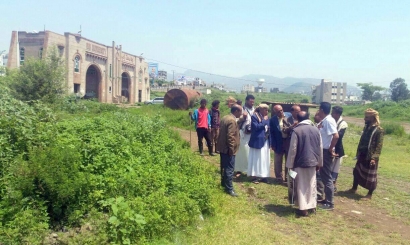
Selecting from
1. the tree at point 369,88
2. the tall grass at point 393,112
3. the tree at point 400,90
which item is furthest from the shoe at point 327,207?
the tree at point 369,88

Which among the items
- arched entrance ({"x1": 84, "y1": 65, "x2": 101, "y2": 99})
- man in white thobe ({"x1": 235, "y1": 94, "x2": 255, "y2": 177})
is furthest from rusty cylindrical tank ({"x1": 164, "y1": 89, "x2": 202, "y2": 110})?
arched entrance ({"x1": 84, "y1": 65, "x2": 101, "y2": 99})

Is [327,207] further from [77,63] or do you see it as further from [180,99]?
[77,63]

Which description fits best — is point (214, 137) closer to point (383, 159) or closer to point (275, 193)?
point (275, 193)

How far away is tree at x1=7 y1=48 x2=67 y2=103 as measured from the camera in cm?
1822

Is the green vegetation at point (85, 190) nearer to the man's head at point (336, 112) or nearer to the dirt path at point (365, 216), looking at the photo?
the dirt path at point (365, 216)

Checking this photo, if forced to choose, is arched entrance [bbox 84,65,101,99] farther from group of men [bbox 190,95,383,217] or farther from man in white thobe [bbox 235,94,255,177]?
group of men [bbox 190,95,383,217]

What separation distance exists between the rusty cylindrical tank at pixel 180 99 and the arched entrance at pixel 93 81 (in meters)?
23.7

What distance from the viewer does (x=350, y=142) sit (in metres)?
18.6

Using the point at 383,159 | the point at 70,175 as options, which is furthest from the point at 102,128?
the point at 383,159

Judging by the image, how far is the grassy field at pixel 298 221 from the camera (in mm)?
4969

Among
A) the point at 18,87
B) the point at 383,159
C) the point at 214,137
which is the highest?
the point at 18,87

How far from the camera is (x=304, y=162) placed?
5969mm

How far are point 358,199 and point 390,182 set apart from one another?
8.07 ft

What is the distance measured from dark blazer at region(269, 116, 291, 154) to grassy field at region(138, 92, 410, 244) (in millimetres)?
821
